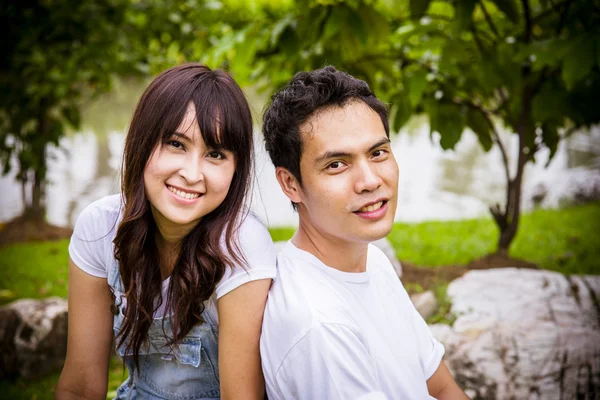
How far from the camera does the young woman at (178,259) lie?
166cm

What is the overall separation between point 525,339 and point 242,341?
165cm

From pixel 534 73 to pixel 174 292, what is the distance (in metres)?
2.32

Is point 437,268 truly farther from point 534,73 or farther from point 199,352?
point 199,352

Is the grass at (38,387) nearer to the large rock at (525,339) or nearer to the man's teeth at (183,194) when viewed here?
the man's teeth at (183,194)

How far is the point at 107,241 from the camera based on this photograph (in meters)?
1.92

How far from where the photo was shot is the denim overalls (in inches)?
70.8

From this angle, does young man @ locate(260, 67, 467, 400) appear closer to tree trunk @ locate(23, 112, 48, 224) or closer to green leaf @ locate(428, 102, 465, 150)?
green leaf @ locate(428, 102, 465, 150)

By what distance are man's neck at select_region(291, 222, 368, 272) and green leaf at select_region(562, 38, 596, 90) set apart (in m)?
1.31

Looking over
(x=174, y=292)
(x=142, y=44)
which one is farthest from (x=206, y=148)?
(x=142, y=44)

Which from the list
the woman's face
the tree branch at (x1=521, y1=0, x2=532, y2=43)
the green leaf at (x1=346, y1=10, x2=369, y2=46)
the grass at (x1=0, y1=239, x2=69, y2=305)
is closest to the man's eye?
the woman's face

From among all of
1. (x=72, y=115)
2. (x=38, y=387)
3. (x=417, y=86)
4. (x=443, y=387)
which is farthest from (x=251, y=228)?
(x=72, y=115)

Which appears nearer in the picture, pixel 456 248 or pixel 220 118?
pixel 220 118

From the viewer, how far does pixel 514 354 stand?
263cm

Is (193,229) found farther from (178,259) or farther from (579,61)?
(579,61)
